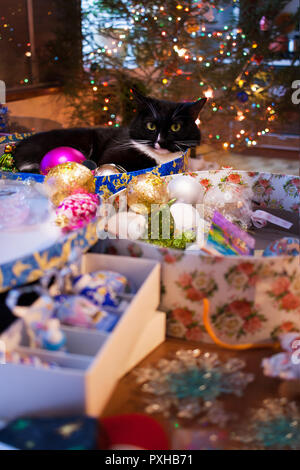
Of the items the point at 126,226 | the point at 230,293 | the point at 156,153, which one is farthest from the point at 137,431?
the point at 156,153

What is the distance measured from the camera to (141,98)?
162 centimetres

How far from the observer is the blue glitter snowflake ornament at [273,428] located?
0.56 m

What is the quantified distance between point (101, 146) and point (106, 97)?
1573 millimetres

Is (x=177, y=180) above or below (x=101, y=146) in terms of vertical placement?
above

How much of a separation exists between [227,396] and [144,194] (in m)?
0.51

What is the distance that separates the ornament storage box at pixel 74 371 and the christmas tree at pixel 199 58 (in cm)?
235

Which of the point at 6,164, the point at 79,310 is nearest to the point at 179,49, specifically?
the point at 6,164

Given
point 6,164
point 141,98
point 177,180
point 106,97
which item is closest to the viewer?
point 177,180

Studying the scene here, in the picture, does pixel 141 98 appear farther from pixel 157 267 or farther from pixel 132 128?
pixel 157 267

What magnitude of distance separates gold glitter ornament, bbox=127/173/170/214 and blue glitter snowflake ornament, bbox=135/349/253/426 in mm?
401

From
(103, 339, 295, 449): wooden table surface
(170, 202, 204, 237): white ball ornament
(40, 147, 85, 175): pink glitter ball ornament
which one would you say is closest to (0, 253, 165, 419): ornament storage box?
(103, 339, 295, 449): wooden table surface

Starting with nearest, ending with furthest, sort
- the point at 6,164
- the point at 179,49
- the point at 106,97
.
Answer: the point at 6,164, the point at 179,49, the point at 106,97

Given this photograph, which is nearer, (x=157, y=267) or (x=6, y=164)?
(x=157, y=267)

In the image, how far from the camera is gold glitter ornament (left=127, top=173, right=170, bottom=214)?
0.97 m
